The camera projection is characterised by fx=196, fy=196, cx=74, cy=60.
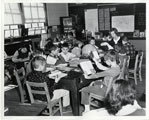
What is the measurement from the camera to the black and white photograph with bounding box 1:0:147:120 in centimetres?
151

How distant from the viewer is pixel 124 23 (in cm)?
596

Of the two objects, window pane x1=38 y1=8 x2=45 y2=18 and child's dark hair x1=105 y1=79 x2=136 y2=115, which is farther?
window pane x1=38 y1=8 x2=45 y2=18

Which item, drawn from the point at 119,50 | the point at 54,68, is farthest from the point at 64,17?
the point at 54,68

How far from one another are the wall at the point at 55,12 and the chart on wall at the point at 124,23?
189cm

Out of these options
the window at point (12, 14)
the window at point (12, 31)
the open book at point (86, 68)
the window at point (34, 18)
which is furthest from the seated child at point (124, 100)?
the window at point (34, 18)

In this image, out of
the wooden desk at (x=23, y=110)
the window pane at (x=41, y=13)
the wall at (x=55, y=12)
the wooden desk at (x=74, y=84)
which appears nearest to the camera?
the wooden desk at (x=23, y=110)

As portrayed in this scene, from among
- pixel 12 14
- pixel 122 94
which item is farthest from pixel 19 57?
pixel 122 94

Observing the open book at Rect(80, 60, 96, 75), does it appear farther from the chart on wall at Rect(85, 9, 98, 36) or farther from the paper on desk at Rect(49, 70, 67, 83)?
the chart on wall at Rect(85, 9, 98, 36)

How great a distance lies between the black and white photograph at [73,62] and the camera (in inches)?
59.5

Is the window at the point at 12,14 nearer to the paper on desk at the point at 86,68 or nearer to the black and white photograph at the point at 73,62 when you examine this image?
the black and white photograph at the point at 73,62

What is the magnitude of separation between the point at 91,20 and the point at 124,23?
1213mm

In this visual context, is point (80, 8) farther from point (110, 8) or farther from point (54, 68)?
point (54, 68)

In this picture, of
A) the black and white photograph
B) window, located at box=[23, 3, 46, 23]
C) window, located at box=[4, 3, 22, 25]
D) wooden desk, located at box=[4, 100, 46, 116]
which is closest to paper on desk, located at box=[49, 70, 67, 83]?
the black and white photograph

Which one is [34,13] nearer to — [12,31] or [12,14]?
[12,14]
